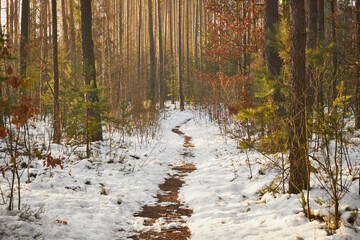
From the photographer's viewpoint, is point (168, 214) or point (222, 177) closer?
point (168, 214)

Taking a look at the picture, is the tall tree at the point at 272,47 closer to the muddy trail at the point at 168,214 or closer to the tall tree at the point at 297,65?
the tall tree at the point at 297,65

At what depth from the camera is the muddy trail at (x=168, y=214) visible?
351 centimetres

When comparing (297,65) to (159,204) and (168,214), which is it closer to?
(168,214)

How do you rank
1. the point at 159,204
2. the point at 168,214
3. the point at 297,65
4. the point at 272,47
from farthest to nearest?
1. the point at 272,47
2. the point at 159,204
3. the point at 168,214
4. the point at 297,65

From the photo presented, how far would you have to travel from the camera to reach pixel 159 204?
468cm

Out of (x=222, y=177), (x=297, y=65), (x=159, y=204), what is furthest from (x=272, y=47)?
(x=159, y=204)

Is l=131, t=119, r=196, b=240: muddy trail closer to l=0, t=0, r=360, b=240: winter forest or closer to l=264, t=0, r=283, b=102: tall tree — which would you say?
l=0, t=0, r=360, b=240: winter forest

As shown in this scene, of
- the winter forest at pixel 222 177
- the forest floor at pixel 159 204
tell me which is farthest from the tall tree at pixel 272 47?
the forest floor at pixel 159 204

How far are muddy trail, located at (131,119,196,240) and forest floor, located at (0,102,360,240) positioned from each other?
0.04 ft

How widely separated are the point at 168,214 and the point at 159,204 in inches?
19.1

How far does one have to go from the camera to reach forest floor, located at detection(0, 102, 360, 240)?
319 cm

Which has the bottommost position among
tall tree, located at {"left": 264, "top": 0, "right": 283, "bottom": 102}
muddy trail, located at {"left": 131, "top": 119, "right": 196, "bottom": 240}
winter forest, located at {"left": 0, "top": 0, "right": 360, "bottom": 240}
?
muddy trail, located at {"left": 131, "top": 119, "right": 196, "bottom": 240}

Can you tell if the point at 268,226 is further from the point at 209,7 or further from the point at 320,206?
the point at 209,7

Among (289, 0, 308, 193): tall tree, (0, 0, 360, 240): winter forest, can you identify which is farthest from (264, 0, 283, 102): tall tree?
(289, 0, 308, 193): tall tree
